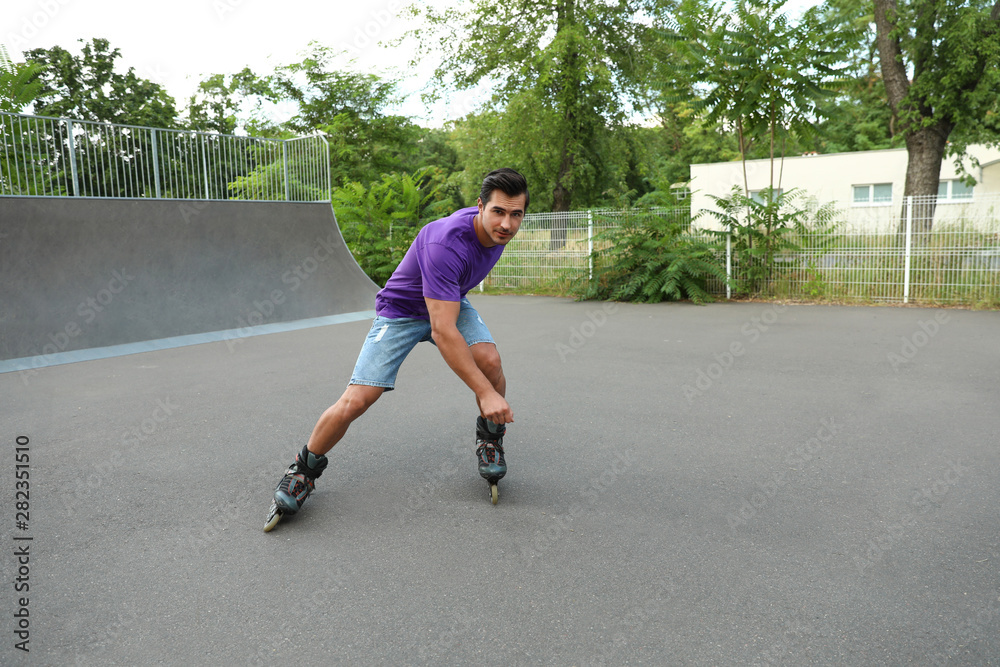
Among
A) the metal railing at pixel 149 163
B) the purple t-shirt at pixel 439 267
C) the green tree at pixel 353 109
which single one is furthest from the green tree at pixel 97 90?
the purple t-shirt at pixel 439 267

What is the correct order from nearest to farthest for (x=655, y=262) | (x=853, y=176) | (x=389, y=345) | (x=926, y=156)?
1. (x=389, y=345)
2. (x=655, y=262)
3. (x=926, y=156)
4. (x=853, y=176)

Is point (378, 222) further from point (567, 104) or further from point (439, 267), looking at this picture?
point (439, 267)

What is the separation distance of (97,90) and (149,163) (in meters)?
27.4

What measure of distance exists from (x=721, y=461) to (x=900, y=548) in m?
1.24

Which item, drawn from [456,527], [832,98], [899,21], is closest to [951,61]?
[899,21]

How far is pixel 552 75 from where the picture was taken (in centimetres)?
2250

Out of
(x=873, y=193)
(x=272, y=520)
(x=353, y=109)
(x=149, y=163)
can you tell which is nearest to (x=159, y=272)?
(x=149, y=163)

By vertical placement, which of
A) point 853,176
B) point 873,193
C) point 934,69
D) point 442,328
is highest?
point 934,69

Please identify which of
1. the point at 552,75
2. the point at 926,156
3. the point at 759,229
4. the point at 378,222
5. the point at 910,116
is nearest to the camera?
the point at 759,229

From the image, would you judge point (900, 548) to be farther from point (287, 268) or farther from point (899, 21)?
point (899, 21)

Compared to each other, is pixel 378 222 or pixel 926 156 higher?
pixel 926 156

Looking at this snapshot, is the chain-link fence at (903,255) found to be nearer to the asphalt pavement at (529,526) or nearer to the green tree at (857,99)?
the green tree at (857,99)

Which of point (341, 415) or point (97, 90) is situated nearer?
point (341, 415)

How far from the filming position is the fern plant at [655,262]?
41.5 ft
